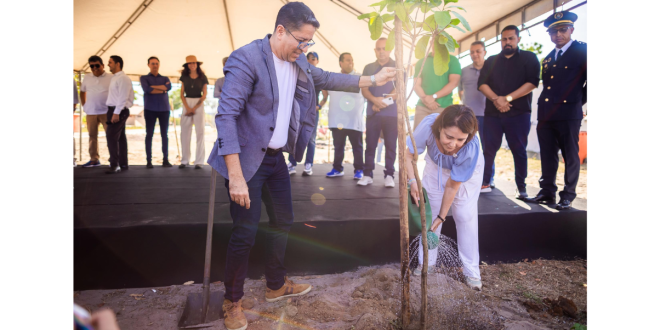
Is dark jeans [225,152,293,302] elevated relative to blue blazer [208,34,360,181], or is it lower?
lower

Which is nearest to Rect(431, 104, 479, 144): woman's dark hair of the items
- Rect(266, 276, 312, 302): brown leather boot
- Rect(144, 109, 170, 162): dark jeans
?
Rect(266, 276, 312, 302): brown leather boot

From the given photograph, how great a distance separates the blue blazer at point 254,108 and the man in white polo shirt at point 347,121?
2437 millimetres

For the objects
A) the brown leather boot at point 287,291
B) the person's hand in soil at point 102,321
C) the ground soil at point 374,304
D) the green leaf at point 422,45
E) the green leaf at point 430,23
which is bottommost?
the ground soil at point 374,304

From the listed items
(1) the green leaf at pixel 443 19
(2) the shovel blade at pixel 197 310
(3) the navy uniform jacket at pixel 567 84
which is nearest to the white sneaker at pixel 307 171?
(2) the shovel blade at pixel 197 310

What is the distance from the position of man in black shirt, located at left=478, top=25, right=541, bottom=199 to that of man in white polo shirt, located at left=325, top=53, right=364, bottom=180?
150 centimetres

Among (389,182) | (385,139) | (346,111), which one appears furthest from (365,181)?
(346,111)

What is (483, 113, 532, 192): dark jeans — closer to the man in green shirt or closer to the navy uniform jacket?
the navy uniform jacket

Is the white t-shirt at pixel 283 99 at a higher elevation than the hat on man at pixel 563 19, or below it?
below

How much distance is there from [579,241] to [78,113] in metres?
8.38

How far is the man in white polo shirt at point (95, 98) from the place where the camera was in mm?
4719

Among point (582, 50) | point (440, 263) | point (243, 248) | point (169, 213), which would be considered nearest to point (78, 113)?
point (169, 213)

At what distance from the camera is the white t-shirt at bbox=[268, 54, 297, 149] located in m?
1.63

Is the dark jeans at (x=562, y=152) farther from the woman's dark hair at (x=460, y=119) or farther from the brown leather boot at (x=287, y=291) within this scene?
the brown leather boot at (x=287, y=291)
